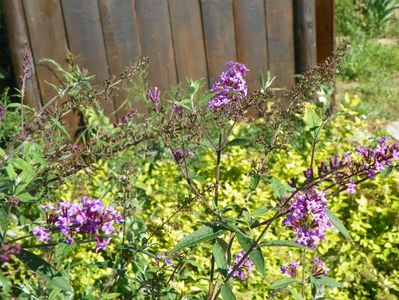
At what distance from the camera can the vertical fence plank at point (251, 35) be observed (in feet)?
15.4

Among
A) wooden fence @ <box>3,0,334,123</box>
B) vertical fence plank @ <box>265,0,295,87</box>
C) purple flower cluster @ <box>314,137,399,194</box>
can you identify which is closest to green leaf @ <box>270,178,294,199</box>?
purple flower cluster @ <box>314,137,399,194</box>

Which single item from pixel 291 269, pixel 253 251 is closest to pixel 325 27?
pixel 291 269

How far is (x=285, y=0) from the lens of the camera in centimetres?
480

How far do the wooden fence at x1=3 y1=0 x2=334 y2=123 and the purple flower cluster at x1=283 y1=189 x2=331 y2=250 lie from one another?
2741mm

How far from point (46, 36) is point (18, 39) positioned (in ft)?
0.56

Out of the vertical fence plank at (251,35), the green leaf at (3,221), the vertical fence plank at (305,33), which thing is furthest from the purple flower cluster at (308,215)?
the vertical fence plank at (305,33)

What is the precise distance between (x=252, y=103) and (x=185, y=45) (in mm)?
2733

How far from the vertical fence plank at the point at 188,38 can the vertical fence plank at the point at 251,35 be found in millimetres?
294

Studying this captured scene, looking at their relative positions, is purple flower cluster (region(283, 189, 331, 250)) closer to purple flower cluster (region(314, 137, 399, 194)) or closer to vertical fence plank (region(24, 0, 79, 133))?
purple flower cluster (region(314, 137, 399, 194))

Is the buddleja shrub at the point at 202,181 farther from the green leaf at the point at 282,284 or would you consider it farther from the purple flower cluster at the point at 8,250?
the purple flower cluster at the point at 8,250

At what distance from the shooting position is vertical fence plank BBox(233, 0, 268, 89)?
15.4ft

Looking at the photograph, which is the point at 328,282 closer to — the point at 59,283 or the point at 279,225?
the point at 59,283

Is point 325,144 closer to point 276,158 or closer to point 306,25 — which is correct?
point 276,158

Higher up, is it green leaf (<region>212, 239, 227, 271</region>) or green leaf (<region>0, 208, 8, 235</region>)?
green leaf (<region>0, 208, 8, 235</region>)
